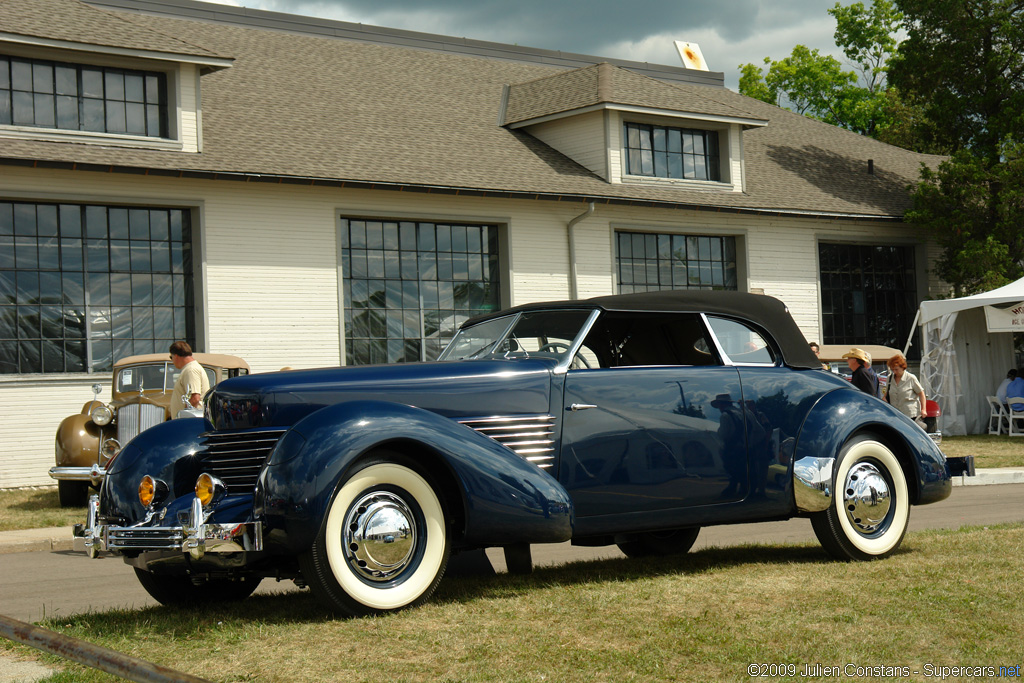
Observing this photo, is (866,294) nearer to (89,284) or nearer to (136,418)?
(89,284)

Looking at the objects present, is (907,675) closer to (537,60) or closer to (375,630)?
(375,630)

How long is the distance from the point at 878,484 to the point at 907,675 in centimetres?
293

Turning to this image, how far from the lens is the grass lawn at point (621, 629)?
4.28 m

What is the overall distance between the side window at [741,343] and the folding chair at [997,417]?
1752 cm

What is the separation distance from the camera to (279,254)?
18.6 m

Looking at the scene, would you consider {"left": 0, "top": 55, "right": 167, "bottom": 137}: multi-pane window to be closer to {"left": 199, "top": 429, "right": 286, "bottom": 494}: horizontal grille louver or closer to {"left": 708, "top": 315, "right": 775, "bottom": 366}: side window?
{"left": 199, "top": 429, "right": 286, "bottom": 494}: horizontal grille louver

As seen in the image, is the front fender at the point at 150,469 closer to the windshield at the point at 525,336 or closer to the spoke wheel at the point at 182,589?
the spoke wheel at the point at 182,589

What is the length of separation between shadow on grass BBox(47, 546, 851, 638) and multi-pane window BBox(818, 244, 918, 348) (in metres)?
18.7

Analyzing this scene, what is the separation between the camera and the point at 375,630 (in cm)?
489

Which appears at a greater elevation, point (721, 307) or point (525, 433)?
point (721, 307)

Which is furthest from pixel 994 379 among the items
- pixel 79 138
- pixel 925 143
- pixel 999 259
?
pixel 79 138

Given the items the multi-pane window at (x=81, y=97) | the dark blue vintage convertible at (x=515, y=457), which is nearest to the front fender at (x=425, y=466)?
the dark blue vintage convertible at (x=515, y=457)

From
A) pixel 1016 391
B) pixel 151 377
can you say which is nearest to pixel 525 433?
pixel 151 377

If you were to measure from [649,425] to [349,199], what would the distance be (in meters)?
14.0
